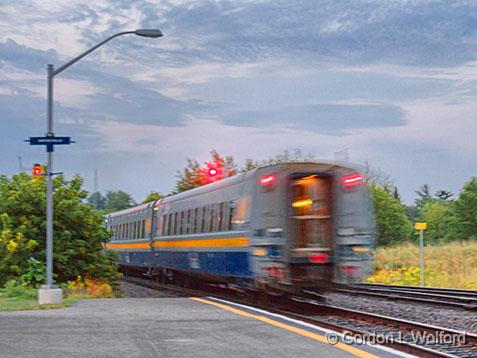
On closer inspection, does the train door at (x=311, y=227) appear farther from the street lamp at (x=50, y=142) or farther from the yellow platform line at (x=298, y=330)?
the street lamp at (x=50, y=142)

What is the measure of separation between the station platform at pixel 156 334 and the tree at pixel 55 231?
26.4 ft

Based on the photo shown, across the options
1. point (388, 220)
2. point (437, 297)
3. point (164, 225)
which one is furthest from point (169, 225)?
point (388, 220)

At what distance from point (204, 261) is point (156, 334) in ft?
38.0

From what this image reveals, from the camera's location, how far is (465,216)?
74.5 metres

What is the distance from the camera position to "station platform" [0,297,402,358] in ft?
36.4

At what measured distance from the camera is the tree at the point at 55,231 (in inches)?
999

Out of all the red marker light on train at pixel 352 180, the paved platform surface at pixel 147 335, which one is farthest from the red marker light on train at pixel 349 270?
the paved platform surface at pixel 147 335

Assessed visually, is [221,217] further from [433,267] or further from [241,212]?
[433,267]

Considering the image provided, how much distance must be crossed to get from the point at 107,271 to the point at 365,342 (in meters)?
17.2

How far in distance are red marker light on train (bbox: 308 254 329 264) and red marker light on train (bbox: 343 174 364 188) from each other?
1687 mm

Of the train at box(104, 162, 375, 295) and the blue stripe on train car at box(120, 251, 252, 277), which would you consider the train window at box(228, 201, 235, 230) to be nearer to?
the train at box(104, 162, 375, 295)

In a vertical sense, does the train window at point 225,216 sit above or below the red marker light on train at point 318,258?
above

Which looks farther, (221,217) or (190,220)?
(190,220)

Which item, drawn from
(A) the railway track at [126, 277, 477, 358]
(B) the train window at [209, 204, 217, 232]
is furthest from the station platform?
(B) the train window at [209, 204, 217, 232]
